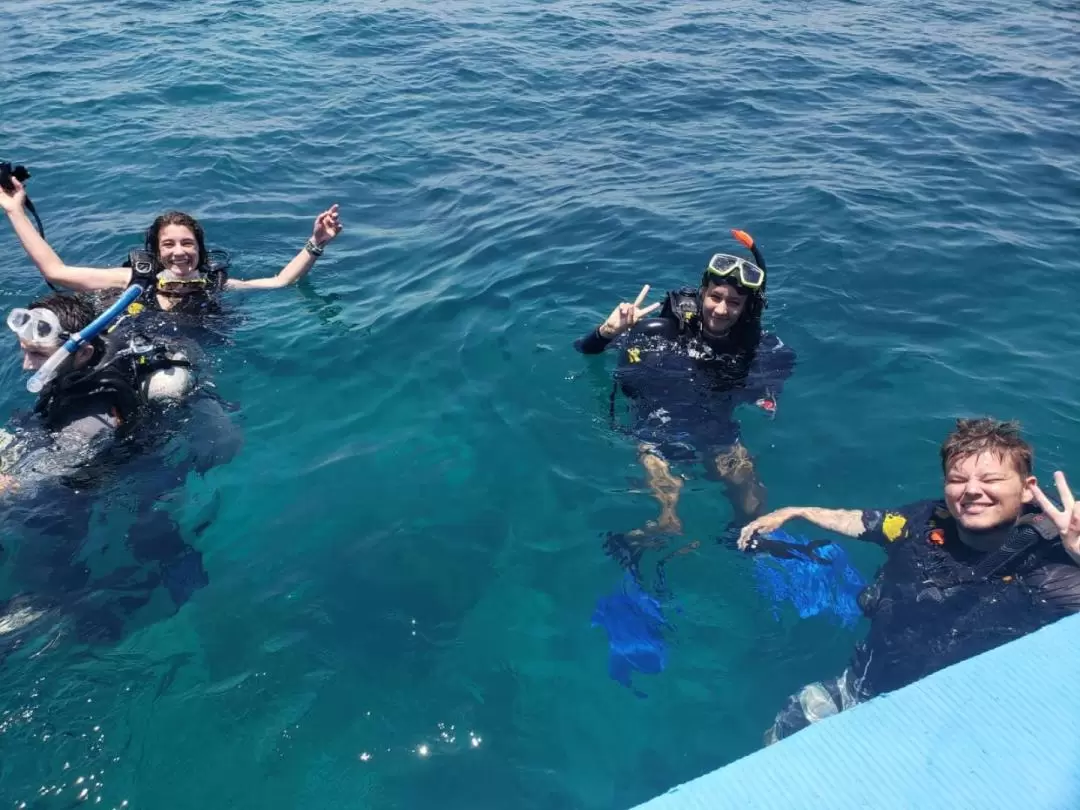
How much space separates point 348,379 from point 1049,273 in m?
6.76

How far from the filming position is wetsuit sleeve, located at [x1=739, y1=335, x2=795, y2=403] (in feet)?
19.4

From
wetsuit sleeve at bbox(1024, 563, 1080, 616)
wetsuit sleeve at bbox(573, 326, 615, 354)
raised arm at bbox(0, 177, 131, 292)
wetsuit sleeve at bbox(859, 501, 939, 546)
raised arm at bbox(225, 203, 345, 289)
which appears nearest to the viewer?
wetsuit sleeve at bbox(1024, 563, 1080, 616)

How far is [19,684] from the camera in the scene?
4.22m

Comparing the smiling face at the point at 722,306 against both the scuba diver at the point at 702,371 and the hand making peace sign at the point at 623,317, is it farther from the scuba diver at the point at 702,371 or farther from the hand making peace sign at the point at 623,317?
the hand making peace sign at the point at 623,317

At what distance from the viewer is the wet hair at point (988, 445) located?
154 inches

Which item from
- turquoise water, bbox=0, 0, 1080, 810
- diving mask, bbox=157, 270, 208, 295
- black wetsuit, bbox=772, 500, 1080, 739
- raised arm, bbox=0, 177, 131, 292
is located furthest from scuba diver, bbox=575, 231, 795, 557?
raised arm, bbox=0, 177, 131, 292

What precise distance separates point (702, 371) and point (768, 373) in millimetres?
480

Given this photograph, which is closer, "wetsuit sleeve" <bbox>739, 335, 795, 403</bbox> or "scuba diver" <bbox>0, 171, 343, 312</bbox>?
"wetsuit sleeve" <bbox>739, 335, 795, 403</bbox>

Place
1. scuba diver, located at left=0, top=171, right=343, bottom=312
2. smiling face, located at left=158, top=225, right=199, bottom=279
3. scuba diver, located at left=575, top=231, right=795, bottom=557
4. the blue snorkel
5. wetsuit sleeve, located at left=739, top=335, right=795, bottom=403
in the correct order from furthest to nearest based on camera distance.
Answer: smiling face, located at left=158, top=225, right=199, bottom=279, scuba diver, located at left=0, top=171, right=343, bottom=312, wetsuit sleeve, located at left=739, top=335, right=795, bottom=403, scuba diver, located at left=575, top=231, right=795, bottom=557, the blue snorkel

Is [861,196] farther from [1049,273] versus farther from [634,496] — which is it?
[634,496]

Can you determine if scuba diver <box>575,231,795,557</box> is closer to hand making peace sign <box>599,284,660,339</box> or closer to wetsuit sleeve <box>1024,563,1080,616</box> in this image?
hand making peace sign <box>599,284,660,339</box>

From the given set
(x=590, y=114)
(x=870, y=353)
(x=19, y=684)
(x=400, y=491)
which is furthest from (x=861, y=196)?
(x=19, y=684)

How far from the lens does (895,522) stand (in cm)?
449

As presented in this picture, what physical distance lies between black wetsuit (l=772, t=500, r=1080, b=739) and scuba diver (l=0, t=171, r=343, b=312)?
5229 millimetres
